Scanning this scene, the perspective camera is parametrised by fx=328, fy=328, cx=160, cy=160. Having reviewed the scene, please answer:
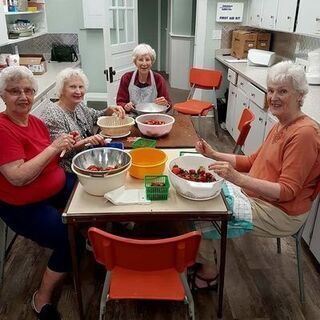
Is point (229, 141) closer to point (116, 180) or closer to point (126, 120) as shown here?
point (126, 120)

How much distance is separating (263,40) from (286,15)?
1052 millimetres

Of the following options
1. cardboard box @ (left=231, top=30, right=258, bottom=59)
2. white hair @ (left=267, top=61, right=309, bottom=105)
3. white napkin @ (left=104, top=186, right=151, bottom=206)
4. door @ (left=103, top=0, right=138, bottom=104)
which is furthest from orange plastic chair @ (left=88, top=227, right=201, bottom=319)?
cardboard box @ (left=231, top=30, right=258, bottom=59)

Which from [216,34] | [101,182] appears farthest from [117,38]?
[101,182]

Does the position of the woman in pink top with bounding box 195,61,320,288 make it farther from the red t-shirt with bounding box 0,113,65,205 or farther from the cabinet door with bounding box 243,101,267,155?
the cabinet door with bounding box 243,101,267,155

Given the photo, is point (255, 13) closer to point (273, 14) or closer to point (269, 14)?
point (269, 14)

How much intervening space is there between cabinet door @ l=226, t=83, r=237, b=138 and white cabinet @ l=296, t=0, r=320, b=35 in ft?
3.48

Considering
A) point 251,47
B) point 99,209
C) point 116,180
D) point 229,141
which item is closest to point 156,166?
point 116,180

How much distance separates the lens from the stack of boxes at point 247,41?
13.8ft

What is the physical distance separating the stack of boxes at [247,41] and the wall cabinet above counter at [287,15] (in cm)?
15

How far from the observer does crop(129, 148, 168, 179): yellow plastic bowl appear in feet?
5.12

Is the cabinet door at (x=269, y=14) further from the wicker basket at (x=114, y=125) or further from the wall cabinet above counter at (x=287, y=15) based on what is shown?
the wicker basket at (x=114, y=125)

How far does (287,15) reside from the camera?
10.7 ft

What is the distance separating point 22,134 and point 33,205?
14.0 inches

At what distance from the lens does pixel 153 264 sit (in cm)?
118
